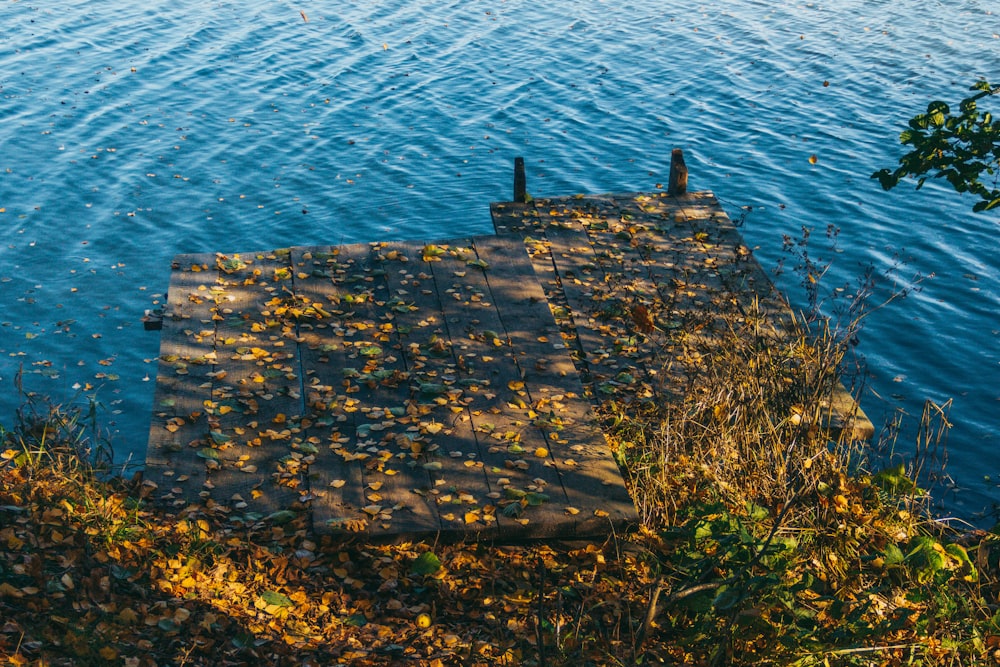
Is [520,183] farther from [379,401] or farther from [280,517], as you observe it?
[280,517]

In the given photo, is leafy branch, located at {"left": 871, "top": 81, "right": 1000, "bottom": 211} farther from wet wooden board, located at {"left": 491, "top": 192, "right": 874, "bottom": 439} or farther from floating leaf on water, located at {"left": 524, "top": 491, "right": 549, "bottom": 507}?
floating leaf on water, located at {"left": 524, "top": 491, "right": 549, "bottom": 507}

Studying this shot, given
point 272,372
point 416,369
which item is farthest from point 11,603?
point 416,369

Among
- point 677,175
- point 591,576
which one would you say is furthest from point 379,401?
point 677,175

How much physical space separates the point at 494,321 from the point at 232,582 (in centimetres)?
438

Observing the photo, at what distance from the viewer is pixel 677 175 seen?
1466 centimetres

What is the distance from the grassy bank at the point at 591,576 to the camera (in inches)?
275

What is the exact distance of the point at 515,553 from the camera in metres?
8.45

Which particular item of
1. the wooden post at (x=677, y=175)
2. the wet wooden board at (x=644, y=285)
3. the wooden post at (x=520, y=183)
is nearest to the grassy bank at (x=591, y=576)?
the wet wooden board at (x=644, y=285)

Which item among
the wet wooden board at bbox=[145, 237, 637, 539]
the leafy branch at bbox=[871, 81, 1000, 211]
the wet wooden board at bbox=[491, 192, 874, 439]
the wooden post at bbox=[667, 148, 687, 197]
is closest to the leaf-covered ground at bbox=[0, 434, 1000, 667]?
the wet wooden board at bbox=[145, 237, 637, 539]

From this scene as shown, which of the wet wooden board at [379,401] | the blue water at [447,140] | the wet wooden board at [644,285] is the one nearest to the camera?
the wet wooden board at [379,401]

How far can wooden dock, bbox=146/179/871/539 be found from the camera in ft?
28.1

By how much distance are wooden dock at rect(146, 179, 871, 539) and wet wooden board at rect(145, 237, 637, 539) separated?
0.02 metres

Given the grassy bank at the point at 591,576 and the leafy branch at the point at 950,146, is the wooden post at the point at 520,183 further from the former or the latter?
the leafy branch at the point at 950,146

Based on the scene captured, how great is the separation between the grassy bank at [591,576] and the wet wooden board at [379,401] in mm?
319
